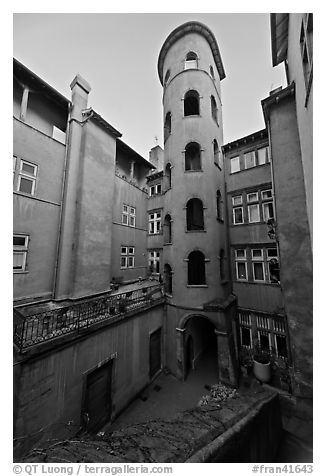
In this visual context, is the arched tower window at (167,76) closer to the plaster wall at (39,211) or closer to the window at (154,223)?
the plaster wall at (39,211)

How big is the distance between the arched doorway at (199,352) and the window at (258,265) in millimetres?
4193

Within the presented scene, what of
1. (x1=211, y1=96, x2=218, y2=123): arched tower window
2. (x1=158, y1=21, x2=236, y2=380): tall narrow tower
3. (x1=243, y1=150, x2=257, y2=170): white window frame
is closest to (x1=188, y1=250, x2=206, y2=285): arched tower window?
(x1=158, y1=21, x2=236, y2=380): tall narrow tower

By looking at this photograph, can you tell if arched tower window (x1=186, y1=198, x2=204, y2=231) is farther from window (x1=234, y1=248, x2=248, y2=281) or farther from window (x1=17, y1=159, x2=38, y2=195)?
window (x1=17, y1=159, x2=38, y2=195)

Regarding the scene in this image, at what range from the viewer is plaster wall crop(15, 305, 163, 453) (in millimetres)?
4832

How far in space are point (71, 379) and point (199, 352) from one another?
820 centimetres

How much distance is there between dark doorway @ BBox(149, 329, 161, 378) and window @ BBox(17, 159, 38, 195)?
32.0 ft

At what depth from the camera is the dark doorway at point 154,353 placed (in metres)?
9.65

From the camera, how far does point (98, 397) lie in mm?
6852

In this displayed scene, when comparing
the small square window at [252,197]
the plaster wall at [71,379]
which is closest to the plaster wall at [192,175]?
the small square window at [252,197]

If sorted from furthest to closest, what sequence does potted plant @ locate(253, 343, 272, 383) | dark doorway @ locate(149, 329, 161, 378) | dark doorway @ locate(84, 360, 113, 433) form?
dark doorway @ locate(149, 329, 161, 378), potted plant @ locate(253, 343, 272, 383), dark doorway @ locate(84, 360, 113, 433)

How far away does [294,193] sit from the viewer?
773 cm

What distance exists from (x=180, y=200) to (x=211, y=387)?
32.0ft

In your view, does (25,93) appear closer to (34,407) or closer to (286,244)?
(34,407)

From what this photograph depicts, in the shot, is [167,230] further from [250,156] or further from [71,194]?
[250,156]
